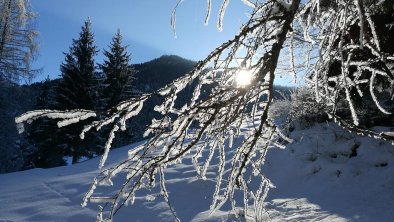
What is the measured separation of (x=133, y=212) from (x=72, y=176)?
369 centimetres

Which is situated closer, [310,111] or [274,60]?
[274,60]

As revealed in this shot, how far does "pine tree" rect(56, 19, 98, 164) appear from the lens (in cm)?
2088

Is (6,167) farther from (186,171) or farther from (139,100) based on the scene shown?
(139,100)

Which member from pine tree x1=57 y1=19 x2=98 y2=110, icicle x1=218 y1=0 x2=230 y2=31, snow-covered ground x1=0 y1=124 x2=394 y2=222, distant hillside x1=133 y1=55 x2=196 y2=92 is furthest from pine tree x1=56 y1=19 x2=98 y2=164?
distant hillside x1=133 y1=55 x2=196 y2=92

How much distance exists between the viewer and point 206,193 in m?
6.62

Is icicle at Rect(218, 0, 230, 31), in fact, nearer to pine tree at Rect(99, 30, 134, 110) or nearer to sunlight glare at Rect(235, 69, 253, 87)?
sunlight glare at Rect(235, 69, 253, 87)

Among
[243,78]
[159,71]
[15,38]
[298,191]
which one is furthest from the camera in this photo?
[159,71]

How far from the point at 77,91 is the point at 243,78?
2126 centimetres

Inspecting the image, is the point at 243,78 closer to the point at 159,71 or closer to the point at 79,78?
the point at 79,78

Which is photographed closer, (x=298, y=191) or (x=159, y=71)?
(x=298, y=191)

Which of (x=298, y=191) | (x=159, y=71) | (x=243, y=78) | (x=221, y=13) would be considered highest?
(x=159, y=71)

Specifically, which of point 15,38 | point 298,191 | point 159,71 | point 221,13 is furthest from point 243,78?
point 159,71

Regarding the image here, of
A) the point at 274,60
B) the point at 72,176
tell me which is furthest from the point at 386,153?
the point at 72,176

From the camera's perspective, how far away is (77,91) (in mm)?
21797
